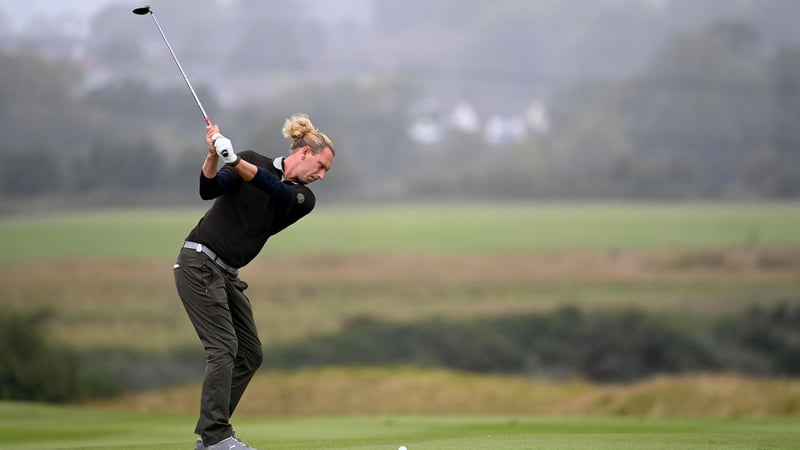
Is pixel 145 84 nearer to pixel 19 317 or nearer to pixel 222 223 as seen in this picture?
pixel 19 317

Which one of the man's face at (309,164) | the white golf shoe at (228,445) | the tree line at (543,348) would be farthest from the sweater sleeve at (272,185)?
the tree line at (543,348)

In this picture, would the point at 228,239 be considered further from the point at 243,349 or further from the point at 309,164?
the point at 243,349

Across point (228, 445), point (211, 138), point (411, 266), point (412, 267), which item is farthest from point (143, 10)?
point (411, 266)

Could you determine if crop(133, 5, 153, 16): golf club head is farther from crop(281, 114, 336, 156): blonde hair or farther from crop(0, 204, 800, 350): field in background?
crop(0, 204, 800, 350): field in background

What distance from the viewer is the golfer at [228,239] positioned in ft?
22.2

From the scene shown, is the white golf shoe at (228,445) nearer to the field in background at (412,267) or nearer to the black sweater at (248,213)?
the black sweater at (248,213)

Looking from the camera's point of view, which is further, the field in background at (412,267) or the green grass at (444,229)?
the green grass at (444,229)

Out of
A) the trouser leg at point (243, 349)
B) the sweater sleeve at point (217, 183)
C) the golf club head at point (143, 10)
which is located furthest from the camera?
the golf club head at point (143, 10)

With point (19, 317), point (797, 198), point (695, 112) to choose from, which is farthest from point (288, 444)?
point (695, 112)

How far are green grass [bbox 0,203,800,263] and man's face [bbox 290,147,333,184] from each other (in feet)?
90.9

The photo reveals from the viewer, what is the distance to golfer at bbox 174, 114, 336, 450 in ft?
22.2

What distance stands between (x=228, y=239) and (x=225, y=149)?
25.3 inches

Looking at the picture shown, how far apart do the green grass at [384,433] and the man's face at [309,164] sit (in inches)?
59.7

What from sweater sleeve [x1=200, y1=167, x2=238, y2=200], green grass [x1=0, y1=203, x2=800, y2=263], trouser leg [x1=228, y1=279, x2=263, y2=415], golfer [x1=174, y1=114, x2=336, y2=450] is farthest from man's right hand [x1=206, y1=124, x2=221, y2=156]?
green grass [x1=0, y1=203, x2=800, y2=263]
